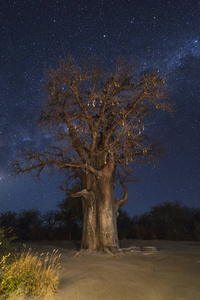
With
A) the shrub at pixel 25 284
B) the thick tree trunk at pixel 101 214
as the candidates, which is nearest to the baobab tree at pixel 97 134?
the thick tree trunk at pixel 101 214

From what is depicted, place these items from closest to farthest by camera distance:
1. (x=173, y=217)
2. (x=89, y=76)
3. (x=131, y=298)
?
(x=131, y=298)
(x=89, y=76)
(x=173, y=217)

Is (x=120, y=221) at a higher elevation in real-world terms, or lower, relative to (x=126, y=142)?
lower

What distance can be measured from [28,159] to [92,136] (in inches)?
131

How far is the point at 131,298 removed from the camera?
4.56 m

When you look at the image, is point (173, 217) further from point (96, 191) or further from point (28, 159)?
point (28, 159)

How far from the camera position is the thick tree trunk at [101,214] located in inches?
425

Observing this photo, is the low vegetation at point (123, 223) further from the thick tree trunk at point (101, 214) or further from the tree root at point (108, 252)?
the tree root at point (108, 252)

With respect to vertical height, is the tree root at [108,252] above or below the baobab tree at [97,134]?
below

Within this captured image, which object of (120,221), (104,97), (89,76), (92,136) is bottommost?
(120,221)

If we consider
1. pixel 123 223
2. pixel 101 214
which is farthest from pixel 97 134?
pixel 123 223

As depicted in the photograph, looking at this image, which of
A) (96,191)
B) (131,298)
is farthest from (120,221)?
(131,298)

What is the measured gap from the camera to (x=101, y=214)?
11008 millimetres

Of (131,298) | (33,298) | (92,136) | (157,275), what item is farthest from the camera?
(92,136)

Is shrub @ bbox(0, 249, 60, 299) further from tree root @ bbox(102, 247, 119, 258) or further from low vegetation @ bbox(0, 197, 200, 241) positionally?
low vegetation @ bbox(0, 197, 200, 241)
